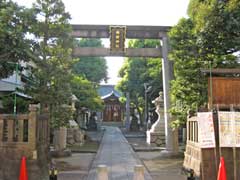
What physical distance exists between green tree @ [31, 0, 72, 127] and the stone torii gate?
4197mm

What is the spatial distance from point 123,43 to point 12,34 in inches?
354

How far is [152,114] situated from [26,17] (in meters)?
27.7

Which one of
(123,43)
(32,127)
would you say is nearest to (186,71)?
(123,43)

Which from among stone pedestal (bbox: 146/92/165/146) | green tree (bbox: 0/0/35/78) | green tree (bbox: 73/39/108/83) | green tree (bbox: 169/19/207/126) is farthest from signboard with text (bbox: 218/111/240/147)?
green tree (bbox: 73/39/108/83)

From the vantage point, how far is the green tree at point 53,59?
1449cm

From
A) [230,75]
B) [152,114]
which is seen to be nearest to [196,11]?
[230,75]

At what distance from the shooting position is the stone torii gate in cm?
1915

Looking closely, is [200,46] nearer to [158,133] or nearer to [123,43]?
[123,43]

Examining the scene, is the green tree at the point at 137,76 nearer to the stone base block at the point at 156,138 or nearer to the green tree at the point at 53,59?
the stone base block at the point at 156,138

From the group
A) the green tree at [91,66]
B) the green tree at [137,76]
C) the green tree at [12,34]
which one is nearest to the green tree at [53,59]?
the green tree at [12,34]

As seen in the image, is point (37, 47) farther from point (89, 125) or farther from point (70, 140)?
point (89, 125)

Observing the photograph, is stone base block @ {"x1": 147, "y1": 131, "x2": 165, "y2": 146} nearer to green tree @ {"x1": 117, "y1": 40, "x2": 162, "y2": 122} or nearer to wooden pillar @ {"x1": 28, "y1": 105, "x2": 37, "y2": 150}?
green tree @ {"x1": 117, "y1": 40, "x2": 162, "y2": 122}

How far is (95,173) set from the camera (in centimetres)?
1313

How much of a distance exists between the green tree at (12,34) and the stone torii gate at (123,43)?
666 centimetres
